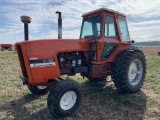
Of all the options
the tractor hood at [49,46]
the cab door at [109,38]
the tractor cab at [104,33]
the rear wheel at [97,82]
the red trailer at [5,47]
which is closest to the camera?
the tractor hood at [49,46]

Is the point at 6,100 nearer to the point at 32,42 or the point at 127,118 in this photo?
the point at 32,42

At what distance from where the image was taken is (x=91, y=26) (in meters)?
6.12

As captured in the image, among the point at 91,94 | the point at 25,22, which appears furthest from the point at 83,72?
the point at 25,22

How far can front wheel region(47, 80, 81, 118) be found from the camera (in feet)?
14.4

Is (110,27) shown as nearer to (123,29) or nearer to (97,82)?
(123,29)

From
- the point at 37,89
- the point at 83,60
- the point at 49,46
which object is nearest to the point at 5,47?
the point at 37,89

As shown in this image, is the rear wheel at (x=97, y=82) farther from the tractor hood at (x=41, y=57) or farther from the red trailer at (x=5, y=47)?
the red trailer at (x=5, y=47)

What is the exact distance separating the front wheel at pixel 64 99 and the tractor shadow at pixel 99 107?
0.18 m

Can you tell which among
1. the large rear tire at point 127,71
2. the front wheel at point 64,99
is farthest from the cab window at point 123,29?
the front wheel at point 64,99

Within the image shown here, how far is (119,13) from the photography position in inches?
246

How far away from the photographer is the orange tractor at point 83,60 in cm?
456

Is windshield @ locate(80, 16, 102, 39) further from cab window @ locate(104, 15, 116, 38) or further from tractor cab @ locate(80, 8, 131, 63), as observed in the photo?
cab window @ locate(104, 15, 116, 38)

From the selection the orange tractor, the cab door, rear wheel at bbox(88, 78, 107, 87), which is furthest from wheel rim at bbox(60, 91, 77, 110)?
rear wheel at bbox(88, 78, 107, 87)

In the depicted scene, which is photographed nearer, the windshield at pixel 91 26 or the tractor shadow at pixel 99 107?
the tractor shadow at pixel 99 107
